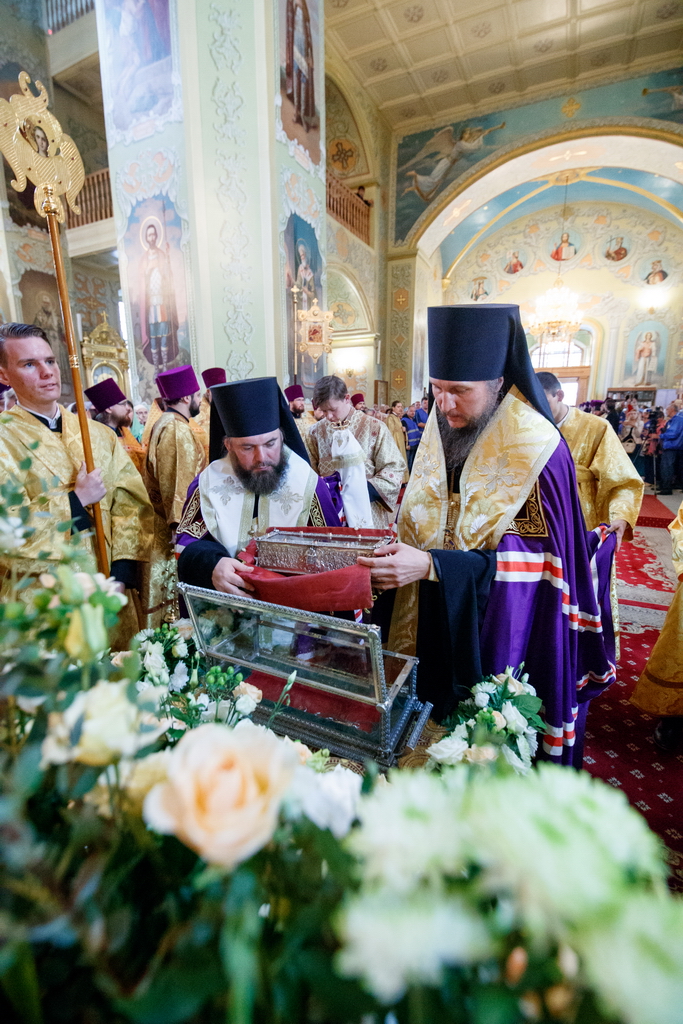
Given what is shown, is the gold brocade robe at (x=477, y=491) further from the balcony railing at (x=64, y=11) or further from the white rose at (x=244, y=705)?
the balcony railing at (x=64, y=11)

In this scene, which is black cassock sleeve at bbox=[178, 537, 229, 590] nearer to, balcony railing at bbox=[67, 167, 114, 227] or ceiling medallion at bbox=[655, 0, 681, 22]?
balcony railing at bbox=[67, 167, 114, 227]

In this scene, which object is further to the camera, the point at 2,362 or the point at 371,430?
the point at 371,430

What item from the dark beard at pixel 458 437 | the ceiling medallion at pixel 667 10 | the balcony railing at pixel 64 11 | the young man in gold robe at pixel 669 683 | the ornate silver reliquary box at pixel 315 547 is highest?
the ceiling medallion at pixel 667 10

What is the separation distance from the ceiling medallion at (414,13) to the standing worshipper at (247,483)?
41.5 ft

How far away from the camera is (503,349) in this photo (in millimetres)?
1672

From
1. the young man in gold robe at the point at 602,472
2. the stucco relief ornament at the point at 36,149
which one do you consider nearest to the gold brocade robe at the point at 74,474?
the stucco relief ornament at the point at 36,149

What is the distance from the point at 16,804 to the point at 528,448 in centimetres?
166

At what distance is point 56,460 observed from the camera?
227 cm

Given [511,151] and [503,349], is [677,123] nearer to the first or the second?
[511,151]

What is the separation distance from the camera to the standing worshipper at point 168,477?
3.23 m

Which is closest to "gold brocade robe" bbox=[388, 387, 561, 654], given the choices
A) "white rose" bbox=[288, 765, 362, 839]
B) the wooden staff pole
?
"white rose" bbox=[288, 765, 362, 839]

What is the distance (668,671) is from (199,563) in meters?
2.60

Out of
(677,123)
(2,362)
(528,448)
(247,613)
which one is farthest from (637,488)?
(677,123)

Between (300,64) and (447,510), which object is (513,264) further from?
(447,510)
